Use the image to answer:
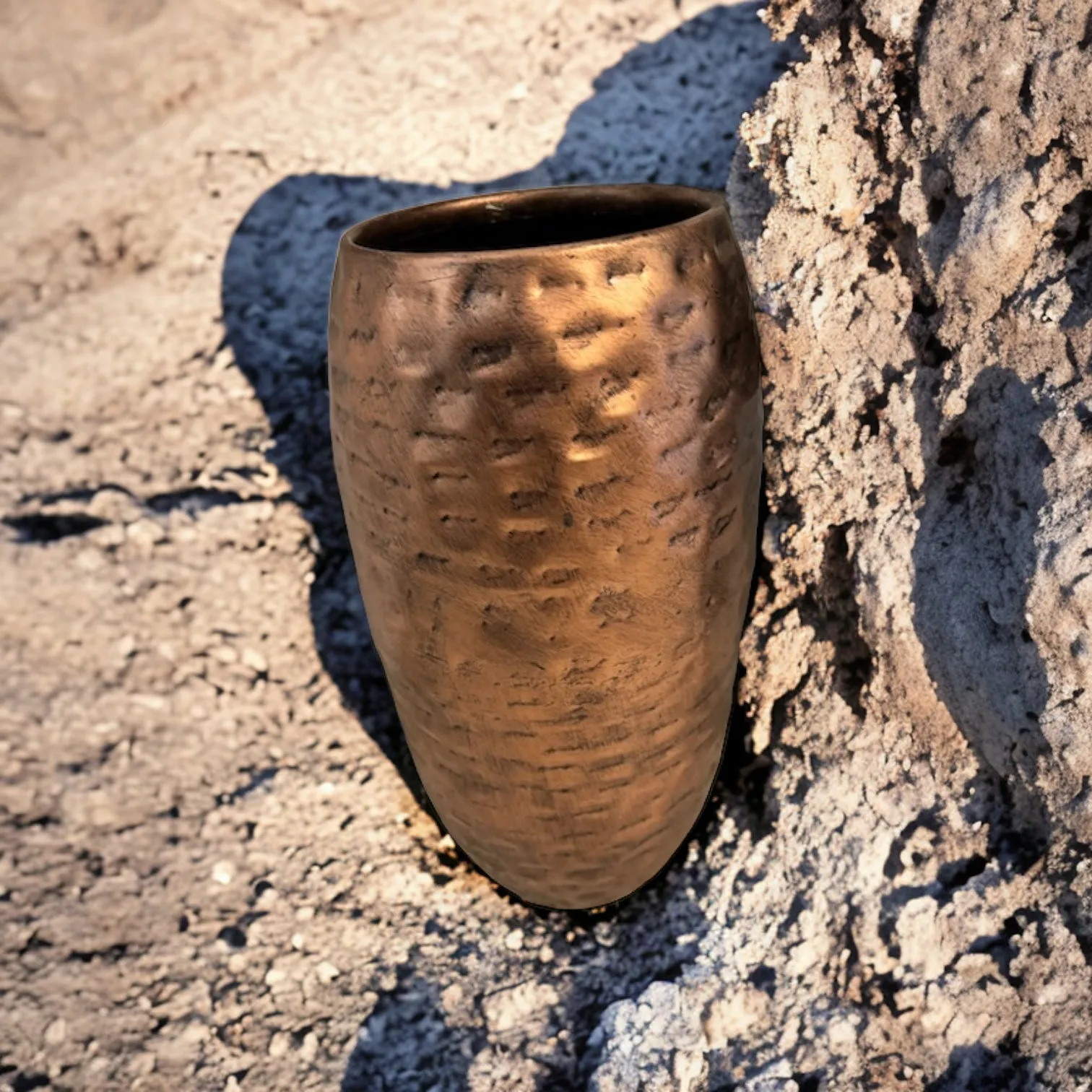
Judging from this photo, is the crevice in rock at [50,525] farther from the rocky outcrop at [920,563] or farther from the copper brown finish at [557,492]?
the rocky outcrop at [920,563]

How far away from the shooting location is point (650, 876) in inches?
61.4

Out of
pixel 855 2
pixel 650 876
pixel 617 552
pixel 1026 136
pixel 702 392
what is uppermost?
pixel 855 2

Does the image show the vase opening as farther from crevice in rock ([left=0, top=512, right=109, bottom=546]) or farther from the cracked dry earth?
crevice in rock ([left=0, top=512, right=109, bottom=546])

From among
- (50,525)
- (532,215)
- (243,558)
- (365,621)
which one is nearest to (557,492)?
(532,215)

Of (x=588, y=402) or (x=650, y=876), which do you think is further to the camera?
(x=650, y=876)

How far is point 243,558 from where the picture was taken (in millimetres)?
1956

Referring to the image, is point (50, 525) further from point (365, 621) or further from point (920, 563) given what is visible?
point (920, 563)

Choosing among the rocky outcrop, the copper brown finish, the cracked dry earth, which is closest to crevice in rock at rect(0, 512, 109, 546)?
the cracked dry earth

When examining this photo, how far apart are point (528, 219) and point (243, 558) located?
0.91 m

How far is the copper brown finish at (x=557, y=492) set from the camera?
1069mm

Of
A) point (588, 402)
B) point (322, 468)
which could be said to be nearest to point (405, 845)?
point (322, 468)

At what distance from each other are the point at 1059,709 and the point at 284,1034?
1170 mm

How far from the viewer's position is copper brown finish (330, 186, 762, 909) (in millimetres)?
1069

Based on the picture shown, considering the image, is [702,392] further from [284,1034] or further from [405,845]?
[284,1034]
